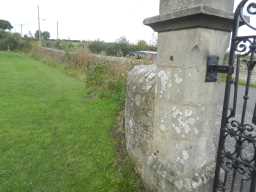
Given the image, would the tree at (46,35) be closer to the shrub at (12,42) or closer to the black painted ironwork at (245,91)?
the shrub at (12,42)

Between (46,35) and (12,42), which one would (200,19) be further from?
(46,35)

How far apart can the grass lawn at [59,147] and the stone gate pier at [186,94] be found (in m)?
0.78

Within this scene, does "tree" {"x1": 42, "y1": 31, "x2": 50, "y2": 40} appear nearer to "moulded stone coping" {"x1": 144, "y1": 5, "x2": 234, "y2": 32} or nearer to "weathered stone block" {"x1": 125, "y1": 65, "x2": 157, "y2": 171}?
"weathered stone block" {"x1": 125, "y1": 65, "x2": 157, "y2": 171}

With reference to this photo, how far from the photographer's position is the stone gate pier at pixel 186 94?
1557 millimetres

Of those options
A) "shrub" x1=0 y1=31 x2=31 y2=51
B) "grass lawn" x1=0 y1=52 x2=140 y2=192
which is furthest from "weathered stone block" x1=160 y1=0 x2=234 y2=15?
"shrub" x1=0 y1=31 x2=31 y2=51

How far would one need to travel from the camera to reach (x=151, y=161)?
7.18 feet

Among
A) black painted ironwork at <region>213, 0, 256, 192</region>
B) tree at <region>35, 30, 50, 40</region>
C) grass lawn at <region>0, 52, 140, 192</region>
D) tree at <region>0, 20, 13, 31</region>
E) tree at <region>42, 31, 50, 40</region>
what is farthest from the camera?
tree at <region>42, 31, 50, 40</region>

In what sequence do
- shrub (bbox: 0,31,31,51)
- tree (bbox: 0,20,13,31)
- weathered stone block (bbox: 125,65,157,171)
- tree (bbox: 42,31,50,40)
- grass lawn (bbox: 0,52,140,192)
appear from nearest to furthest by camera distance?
weathered stone block (bbox: 125,65,157,171) < grass lawn (bbox: 0,52,140,192) < shrub (bbox: 0,31,31,51) < tree (bbox: 0,20,13,31) < tree (bbox: 42,31,50,40)

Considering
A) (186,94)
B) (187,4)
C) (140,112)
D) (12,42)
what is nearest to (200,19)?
(187,4)

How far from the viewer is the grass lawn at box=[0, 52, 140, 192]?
2583mm

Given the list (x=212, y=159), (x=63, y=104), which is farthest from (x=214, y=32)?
(x=63, y=104)

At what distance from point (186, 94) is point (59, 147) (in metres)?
2.52

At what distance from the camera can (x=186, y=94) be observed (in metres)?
1.69

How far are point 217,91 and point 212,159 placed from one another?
Result: 62 cm
